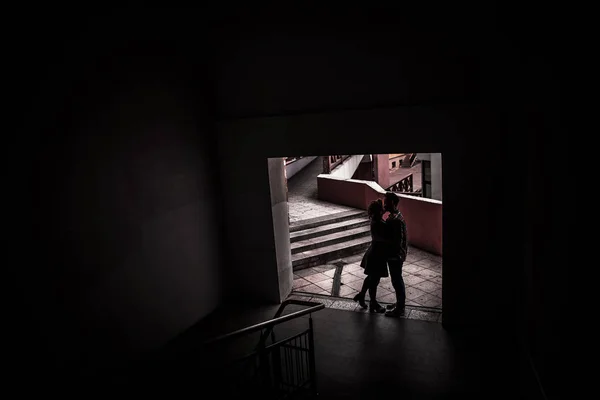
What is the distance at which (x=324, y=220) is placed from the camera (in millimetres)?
10133

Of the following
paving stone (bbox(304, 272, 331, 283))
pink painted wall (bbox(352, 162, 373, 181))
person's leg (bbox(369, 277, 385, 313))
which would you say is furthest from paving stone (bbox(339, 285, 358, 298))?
pink painted wall (bbox(352, 162, 373, 181))

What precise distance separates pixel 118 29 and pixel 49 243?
254 cm

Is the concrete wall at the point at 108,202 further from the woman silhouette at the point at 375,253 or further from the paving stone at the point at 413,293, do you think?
the paving stone at the point at 413,293

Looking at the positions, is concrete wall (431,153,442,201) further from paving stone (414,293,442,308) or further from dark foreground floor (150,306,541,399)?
dark foreground floor (150,306,541,399)

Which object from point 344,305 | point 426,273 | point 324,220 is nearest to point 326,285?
point 344,305

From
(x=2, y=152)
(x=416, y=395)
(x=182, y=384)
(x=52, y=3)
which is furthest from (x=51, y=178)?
(x=416, y=395)

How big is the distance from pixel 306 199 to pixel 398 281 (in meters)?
7.49

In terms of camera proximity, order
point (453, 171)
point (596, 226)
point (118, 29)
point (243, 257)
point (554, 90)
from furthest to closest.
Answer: point (243, 257)
point (453, 171)
point (118, 29)
point (554, 90)
point (596, 226)

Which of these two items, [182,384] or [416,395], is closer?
[182,384]

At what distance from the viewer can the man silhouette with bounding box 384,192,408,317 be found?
5.79 metres

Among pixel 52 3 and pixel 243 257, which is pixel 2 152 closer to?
pixel 52 3

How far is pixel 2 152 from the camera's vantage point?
336 centimetres

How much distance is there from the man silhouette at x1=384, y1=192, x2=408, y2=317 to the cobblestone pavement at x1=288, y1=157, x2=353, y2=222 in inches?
179

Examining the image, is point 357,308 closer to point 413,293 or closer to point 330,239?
point 413,293
